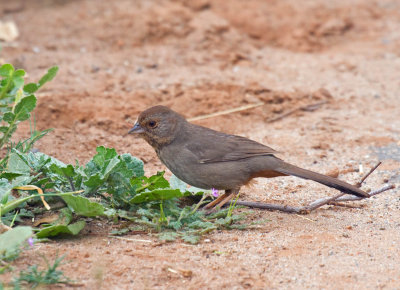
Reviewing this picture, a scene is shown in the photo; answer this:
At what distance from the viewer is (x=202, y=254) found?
4184 mm

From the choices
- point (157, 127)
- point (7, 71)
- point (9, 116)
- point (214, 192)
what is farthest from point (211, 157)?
point (7, 71)

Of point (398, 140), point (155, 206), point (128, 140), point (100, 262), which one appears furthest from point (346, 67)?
point (100, 262)

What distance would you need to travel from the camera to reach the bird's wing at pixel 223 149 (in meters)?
5.23

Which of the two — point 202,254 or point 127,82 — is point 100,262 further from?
point 127,82

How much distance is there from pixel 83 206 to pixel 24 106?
100cm

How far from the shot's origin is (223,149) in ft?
17.4

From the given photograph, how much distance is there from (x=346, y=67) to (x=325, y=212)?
4.39 m

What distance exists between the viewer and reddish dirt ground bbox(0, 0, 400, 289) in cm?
402

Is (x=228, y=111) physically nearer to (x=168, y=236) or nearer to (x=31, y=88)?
(x=31, y=88)

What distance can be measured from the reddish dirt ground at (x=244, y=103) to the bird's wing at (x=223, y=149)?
0.49 metres

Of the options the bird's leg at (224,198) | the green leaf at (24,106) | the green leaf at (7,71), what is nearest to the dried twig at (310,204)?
the bird's leg at (224,198)

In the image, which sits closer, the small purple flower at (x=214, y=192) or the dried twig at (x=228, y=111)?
the small purple flower at (x=214, y=192)

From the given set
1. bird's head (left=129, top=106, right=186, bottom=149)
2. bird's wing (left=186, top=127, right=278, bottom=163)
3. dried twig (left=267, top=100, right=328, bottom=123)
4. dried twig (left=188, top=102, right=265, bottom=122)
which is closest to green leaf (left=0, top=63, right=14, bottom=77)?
bird's head (left=129, top=106, right=186, bottom=149)

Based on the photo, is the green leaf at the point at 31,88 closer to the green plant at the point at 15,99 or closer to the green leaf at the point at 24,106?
the green plant at the point at 15,99
